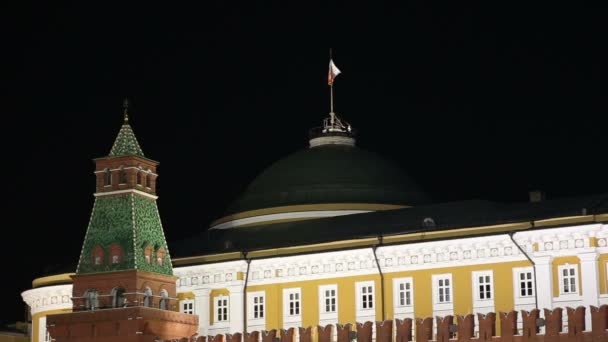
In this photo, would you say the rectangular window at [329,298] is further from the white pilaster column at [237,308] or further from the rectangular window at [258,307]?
the white pilaster column at [237,308]

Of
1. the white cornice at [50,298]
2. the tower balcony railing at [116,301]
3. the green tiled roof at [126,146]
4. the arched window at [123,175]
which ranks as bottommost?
the tower balcony railing at [116,301]

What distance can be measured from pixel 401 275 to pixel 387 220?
393cm

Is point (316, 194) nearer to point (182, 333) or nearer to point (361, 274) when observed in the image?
point (361, 274)

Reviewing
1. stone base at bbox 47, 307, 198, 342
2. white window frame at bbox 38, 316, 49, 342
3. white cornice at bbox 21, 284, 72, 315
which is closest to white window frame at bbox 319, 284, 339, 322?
stone base at bbox 47, 307, 198, 342

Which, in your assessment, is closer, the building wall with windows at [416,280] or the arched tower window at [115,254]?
the arched tower window at [115,254]

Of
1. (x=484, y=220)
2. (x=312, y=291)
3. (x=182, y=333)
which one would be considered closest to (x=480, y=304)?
(x=484, y=220)

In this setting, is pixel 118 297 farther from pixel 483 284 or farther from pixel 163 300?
pixel 483 284

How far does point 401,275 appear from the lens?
62438mm

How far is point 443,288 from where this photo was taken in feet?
202

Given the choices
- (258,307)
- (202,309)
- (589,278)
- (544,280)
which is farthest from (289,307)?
(589,278)

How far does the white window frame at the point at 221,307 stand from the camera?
65.9 m

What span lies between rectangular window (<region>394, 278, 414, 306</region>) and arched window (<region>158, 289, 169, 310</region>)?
375 inches

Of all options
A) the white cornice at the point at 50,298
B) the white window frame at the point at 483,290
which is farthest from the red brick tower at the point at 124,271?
the white window frame at the point at 483,290

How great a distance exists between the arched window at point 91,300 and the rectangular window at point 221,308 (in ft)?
30.9
